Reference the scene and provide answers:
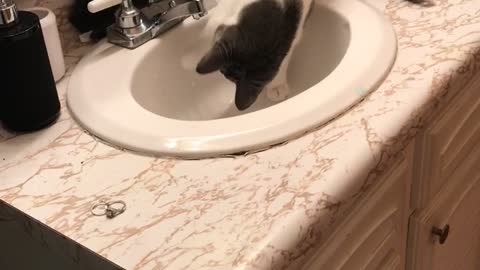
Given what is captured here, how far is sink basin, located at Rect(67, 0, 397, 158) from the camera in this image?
72 centimetres

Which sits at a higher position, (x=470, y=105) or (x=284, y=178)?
(x=284, y=178)

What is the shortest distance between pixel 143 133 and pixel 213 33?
0.94 feet

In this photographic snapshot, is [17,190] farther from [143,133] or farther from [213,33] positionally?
[213,33]

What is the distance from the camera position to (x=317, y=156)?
2.26ft

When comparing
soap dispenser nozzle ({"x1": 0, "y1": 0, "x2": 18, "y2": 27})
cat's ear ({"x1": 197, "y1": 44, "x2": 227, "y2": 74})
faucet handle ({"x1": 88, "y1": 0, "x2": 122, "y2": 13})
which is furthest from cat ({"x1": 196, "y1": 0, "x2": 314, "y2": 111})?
soap dispenser nozzle ({"x1": 0, "y1": 0, "x2": 18, "y2": 27})

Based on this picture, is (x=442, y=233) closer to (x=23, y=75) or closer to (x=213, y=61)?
(x=213, y=61)

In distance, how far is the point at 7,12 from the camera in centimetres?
72

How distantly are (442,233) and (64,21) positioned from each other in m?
0.62

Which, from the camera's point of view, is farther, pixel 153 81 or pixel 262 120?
pixel 153 81

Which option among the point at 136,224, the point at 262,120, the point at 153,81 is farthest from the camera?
the point at 153,81

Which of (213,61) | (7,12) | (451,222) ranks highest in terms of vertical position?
(7,12)

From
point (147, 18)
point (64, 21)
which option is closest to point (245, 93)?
point (147, 18)

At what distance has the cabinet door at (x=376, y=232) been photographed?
2.31 ft

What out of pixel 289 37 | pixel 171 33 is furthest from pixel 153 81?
pixel 289 37
